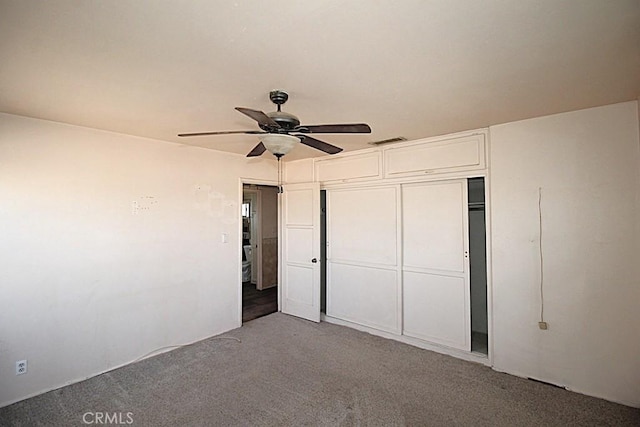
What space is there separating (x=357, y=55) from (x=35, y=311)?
3358 mm

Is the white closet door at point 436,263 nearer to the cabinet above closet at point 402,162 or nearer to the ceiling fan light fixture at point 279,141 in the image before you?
the cabinet above closet at point 402,162

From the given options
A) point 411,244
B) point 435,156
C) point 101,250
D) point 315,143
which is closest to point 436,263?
point 411,244

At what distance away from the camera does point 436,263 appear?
11.6ft

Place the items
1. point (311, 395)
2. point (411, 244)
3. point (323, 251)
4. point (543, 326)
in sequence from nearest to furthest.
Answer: point (311, 395), point (543, 326), point (411, 244), point (323, 251)

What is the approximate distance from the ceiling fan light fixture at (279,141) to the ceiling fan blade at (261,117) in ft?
0.21

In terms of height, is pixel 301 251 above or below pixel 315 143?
below

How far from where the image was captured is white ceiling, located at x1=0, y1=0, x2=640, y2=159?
1331mm

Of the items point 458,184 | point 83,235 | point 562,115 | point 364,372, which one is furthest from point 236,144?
point 562,115

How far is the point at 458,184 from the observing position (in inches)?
134

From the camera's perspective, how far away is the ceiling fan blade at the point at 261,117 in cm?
169

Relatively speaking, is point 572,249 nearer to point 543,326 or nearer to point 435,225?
point 543,326

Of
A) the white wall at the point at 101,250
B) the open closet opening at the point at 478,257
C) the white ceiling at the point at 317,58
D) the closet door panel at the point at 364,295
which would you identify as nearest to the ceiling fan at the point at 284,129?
the white ceiling at the point at 317,58

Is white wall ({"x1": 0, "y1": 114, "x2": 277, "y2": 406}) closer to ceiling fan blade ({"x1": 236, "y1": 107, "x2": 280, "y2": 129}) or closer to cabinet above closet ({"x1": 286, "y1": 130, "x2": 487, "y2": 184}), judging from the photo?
cabinet above closet ({"x1": 286, "y1": 130, "x2": 487, "y2": 184})

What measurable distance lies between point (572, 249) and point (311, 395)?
8.57 feet
